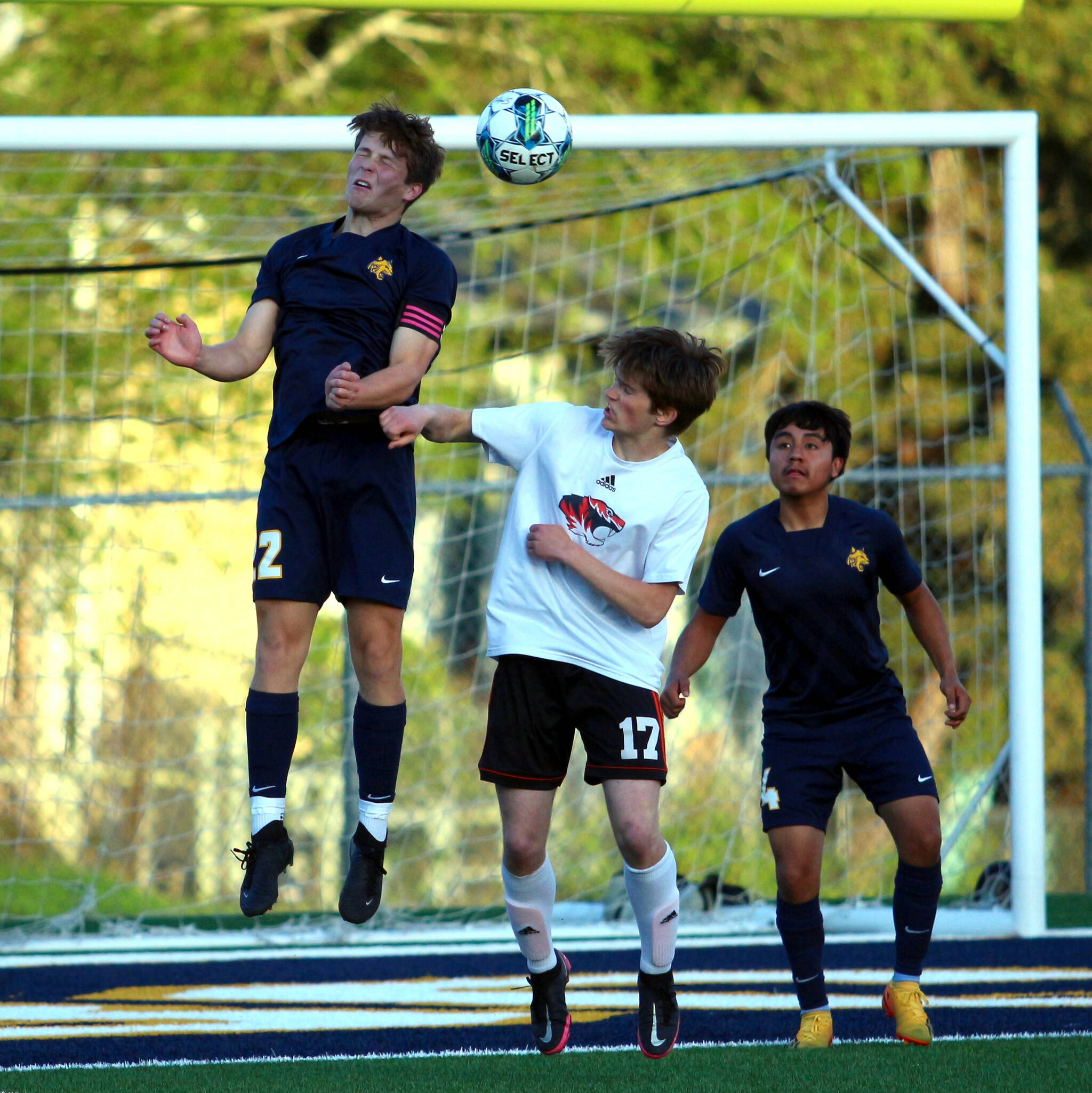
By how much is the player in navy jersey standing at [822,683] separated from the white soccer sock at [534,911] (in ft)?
2.22

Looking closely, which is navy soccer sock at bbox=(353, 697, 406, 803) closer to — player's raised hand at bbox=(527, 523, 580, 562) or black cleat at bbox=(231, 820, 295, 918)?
black cleat at bbox=(231, 820, 295, 918)

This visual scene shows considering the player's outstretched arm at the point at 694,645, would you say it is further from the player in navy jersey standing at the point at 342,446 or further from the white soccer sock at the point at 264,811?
the white soccer sock at the point at 264,811

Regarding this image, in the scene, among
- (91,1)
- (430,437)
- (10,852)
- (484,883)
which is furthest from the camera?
(484,883)

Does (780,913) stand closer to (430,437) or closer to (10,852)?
(430,437)

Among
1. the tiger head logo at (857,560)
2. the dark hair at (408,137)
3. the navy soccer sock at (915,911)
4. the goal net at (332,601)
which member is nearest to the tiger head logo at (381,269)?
the dark hair at (408,137)

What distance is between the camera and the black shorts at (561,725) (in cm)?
402

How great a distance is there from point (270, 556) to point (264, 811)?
66 cm

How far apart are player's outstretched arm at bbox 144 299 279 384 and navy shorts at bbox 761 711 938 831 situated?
186 cm

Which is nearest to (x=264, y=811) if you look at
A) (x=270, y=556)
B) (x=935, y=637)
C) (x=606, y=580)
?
(x=270, y=556)

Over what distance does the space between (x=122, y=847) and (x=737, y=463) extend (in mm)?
5100

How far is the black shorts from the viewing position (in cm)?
402

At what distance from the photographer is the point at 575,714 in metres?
4.05

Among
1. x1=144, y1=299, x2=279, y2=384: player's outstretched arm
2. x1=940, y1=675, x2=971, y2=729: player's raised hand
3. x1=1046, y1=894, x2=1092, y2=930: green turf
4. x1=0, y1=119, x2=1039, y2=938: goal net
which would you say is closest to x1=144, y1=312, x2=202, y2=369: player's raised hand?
x1=144, y1=299, x2=279, y2=384: player's outstretched arm

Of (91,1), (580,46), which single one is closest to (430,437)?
(91,1)
